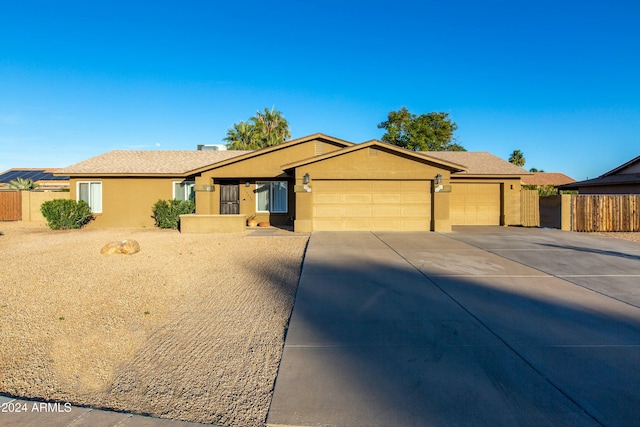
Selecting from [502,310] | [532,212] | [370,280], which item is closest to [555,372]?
[502,310]

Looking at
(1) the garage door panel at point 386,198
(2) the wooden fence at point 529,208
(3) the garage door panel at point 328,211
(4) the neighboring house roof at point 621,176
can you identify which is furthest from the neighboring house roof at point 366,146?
(4) the neighboring house roof at point 621,176

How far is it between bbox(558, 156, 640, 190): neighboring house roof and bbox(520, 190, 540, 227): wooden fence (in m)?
6.63

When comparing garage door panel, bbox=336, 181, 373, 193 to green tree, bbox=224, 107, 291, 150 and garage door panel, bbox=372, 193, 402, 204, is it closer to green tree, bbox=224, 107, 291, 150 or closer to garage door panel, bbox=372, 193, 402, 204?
garage door panel, bbox=372, 193, 402, 204

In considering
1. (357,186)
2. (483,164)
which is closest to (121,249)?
(357,186)

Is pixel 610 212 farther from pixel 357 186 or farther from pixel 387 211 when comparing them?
pixel 357 186

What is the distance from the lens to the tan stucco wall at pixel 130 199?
59.1 feet

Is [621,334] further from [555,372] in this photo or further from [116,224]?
[116,224]

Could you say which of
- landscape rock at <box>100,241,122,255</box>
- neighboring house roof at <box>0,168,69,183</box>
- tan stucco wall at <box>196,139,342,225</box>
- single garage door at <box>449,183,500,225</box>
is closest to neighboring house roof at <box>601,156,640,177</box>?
single garage door at <box>449,183,500,225</box>

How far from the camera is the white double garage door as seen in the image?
15.3 m

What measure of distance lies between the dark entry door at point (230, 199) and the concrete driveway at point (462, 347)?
1062cm

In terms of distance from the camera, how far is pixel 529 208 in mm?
17734

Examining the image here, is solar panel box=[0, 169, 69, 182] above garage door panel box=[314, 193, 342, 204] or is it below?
above

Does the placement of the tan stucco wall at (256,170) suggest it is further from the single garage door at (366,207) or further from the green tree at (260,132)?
the green tree at (260,132)

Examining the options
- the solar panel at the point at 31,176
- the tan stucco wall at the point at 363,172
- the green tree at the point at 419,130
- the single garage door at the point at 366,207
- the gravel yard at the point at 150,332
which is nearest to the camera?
the gravel yard at the point at 150,332
